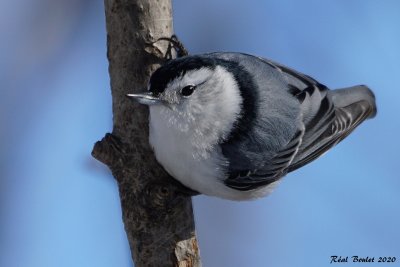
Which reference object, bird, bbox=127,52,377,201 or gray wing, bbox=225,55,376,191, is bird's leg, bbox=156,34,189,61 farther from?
gray wing, bbox=225,55,376,191

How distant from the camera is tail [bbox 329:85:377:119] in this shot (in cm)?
222

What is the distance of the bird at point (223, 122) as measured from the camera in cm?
168

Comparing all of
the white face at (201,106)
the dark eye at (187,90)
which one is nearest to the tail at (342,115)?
the white face at (201,106)

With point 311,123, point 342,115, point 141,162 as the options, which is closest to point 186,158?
point 141,162

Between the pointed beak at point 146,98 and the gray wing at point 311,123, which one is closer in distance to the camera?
the pointed beak at point 146,98

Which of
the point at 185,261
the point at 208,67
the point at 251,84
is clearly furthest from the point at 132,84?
the point at 185,261

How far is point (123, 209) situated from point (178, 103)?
308mm

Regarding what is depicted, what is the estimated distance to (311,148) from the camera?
205cm

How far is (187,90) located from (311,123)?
507 mm

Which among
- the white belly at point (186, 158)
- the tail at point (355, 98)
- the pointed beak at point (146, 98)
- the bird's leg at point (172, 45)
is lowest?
the white belly at point (186, 158)

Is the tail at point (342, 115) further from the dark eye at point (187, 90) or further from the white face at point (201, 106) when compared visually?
the dark eye at point (187, 90)

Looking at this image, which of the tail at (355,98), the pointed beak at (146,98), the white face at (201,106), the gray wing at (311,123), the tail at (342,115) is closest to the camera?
the pointed beak at (146,98)

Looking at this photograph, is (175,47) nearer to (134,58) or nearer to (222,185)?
(134,58)

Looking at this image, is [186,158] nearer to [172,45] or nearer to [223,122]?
[223,122]
